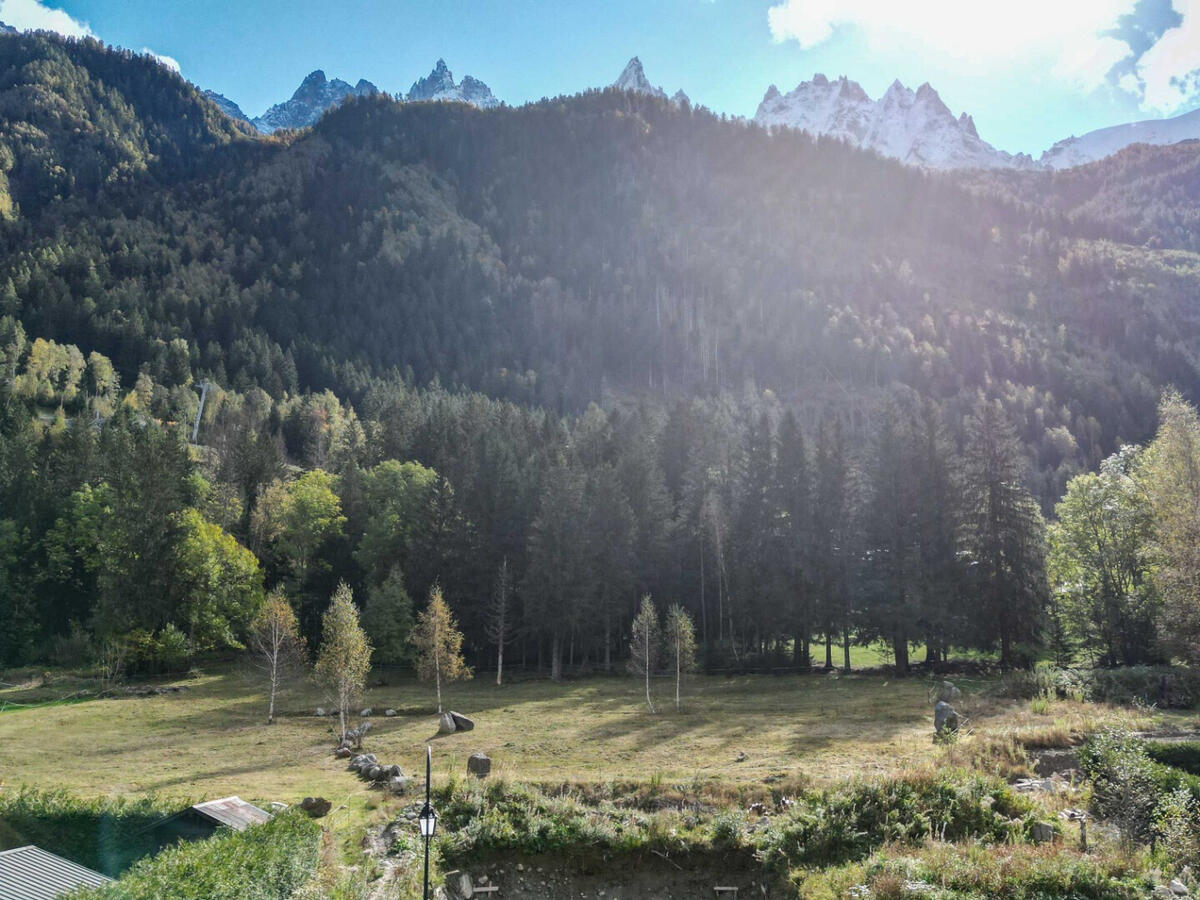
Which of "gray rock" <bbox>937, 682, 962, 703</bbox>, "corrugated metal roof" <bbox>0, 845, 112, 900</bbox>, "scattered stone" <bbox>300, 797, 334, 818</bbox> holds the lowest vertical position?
"scattered stone" <bbox>300, 797, 334, 818</bbox>

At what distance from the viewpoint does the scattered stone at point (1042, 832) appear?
2021 centimetres

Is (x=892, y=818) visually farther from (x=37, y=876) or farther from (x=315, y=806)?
(x=37, y=876)

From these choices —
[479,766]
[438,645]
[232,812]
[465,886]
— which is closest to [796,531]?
[438,645]

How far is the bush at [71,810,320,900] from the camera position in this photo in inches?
551

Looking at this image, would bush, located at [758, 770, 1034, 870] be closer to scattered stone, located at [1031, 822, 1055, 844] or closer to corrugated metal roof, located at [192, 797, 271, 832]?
scattered stone, located at [1031, 822, 1055, 844]

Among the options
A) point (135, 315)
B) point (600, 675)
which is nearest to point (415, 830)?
point (600, 675)

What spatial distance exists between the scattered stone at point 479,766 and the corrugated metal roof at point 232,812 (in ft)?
27.3

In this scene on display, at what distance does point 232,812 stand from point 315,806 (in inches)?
137

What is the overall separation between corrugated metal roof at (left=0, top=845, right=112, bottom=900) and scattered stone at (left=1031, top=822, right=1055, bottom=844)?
76.8 ft

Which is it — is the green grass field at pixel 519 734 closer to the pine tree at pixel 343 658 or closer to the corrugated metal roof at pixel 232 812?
the pine tree at pixel 343 658

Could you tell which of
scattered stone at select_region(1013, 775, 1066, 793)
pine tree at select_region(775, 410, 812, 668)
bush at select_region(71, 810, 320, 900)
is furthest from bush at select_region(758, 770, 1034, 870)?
pine tree at select_region(775, 410, 812, 668)

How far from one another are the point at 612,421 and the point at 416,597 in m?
34.0

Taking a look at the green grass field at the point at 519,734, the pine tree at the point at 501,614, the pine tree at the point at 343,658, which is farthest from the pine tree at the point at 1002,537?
the pine tree at the point at 343,658

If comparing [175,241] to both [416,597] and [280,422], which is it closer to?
[280,422]
